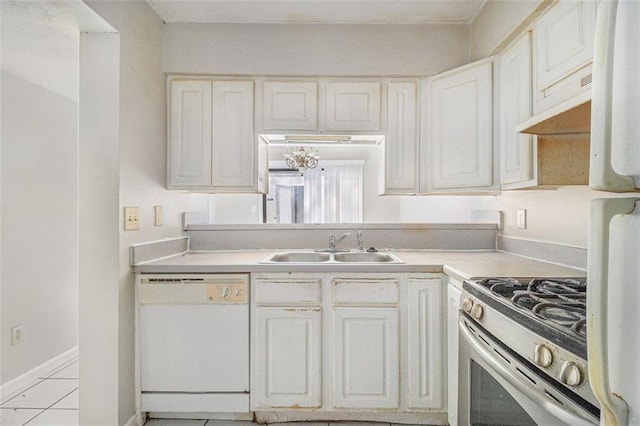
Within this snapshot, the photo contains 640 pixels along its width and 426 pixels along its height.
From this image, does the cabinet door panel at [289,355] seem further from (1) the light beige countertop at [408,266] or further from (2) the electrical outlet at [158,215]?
(2) the electrical outlet at [158,215]

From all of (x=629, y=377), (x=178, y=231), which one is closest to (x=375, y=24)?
(x=178, y=231)

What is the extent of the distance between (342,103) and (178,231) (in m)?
1.42

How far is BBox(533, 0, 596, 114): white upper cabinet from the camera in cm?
122

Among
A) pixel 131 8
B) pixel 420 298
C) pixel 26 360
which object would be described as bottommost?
pixel 26 360

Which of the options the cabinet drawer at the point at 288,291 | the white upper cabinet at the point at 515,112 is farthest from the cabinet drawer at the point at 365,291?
the white upper cabinet at the point at 515,112

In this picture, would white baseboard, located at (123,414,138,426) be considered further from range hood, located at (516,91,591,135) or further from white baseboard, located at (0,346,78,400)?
range hood, located at (516,91,591,135)

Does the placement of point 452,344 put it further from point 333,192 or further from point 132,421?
point 333,192

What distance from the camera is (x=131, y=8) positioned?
5.99 ft

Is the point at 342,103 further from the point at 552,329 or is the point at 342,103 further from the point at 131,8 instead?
the point at 552,329

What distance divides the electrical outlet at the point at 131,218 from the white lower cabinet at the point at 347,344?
0.73 m

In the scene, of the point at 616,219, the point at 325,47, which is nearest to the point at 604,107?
the point at 616,219

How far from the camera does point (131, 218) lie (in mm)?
1770

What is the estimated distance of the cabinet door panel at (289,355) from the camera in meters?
1.80

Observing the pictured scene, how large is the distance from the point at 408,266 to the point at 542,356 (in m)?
0.98
